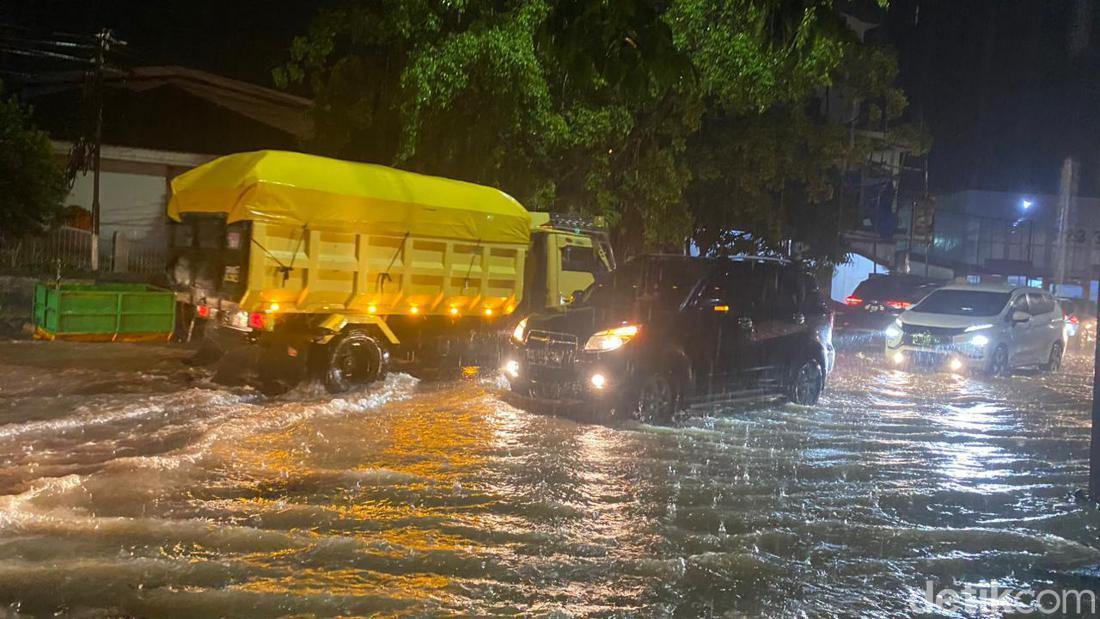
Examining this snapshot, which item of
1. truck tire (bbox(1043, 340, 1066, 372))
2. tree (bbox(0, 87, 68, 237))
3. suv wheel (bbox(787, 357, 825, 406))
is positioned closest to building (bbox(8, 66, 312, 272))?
tree (bbox(0, 87, 68, 237))

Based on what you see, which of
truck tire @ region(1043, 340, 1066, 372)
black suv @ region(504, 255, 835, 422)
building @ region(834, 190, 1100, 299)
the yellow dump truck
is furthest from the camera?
building @ region(834, 190, 1100, 299)

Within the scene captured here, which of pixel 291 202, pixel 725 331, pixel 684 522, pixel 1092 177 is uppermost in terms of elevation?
pixel 1092 177

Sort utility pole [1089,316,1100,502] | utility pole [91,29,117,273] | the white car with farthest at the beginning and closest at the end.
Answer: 1. utility pole [91,29,117,273]
2. the white car
3. utility pole [1089,316,1100,502]

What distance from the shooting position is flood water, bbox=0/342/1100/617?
524cm

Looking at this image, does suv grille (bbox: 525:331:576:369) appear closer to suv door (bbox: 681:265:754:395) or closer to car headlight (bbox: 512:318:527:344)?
car headlight (bbox: 512:318:527:344)

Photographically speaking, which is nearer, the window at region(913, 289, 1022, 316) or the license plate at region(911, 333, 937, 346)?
the license plate at region(911, 333, 937, 346)

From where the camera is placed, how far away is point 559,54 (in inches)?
224

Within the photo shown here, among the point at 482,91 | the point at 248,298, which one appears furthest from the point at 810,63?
the point at 248,298

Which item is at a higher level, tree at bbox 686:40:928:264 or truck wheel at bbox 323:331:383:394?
tree at bbox 686:40:928:264

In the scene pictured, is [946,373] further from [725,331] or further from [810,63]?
[725,331]

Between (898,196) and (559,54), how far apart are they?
126ft

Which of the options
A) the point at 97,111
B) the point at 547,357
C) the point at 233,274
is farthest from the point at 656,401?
the point at 97,111

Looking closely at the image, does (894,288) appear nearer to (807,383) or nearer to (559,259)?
(807,383)

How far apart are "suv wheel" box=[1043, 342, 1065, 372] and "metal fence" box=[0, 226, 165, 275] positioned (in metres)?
19.7
